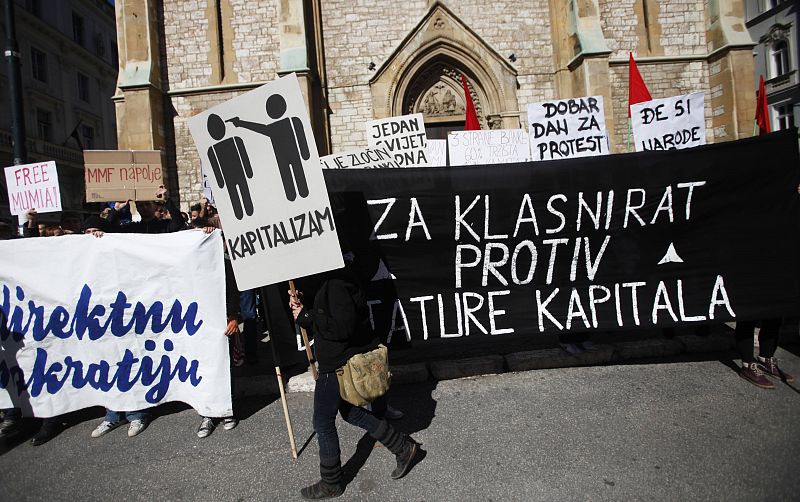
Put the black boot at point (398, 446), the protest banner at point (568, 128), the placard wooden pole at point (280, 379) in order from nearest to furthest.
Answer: the black boot at point (398, 446) → the placard wooden pole at point (280, 379) → the protest banner at point (568, 128)

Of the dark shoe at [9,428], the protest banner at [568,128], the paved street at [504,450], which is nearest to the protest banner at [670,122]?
the protest banner at [568,128]

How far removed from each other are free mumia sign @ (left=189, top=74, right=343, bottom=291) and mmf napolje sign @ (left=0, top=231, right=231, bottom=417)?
0.88m

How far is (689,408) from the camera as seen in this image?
3.40 metres

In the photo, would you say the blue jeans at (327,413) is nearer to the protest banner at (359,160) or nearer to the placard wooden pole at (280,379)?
the placard wooden pole at (280,379)

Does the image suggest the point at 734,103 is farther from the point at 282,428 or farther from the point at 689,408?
the point at 282,428

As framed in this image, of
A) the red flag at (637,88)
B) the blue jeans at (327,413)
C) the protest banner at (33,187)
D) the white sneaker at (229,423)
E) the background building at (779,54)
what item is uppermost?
the background building at (779,54)

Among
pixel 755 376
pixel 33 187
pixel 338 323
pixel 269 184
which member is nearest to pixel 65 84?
pixel 33 187

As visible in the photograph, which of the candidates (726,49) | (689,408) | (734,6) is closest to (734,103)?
(726,49)

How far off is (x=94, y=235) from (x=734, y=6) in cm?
1584

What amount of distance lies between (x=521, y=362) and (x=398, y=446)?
2059 mm

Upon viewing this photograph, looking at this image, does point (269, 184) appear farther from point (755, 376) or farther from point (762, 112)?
point (762, 112)

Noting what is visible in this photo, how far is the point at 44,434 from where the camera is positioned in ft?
11.8

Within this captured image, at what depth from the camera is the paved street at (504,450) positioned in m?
2.61

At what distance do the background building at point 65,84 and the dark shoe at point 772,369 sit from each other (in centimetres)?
2913
